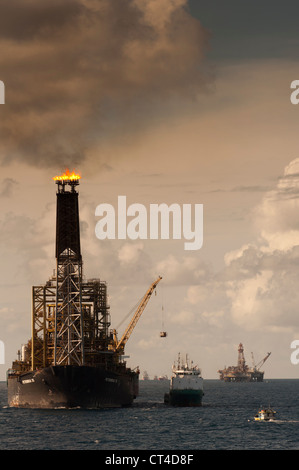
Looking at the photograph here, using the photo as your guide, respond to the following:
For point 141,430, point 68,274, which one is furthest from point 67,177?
point 141,430

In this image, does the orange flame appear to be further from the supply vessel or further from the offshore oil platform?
the supply vessel

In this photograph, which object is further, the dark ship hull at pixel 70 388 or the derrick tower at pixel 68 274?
the derrick tower at pixel 68 274

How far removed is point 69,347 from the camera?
156875 millimetres

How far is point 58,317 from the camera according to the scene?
529ft

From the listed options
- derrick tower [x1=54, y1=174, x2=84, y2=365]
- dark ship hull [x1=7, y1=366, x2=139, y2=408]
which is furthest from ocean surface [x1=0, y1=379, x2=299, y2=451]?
derrick tower [x1=54, y1=174, x2=84, y2=365]

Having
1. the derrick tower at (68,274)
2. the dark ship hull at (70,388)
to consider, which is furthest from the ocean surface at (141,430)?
the derrick tower at (68,274)

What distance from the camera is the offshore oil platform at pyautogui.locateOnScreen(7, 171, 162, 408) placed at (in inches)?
5768

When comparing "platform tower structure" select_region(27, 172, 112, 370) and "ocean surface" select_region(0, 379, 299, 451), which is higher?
"platform tower structure" select_region(27, 172, 112, 370)

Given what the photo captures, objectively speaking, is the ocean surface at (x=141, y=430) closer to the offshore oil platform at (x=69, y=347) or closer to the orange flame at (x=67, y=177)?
the offshore oil platform at (x=69, y=347)

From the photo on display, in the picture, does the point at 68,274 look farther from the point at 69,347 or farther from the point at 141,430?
the point at 141,430

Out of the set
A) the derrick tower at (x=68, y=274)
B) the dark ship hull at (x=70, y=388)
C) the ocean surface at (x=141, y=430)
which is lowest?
the ocean surface at (x=141, y=430)

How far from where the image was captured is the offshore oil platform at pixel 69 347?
146500 mm
